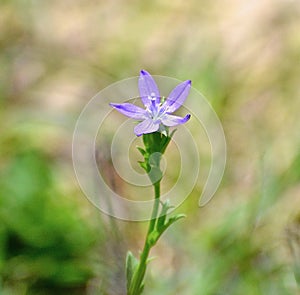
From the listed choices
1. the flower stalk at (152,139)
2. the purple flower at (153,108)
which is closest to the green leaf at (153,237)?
the flower stalk at (152,139)

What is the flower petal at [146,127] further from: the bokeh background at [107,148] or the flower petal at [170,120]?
the bokeh background at [107,148]

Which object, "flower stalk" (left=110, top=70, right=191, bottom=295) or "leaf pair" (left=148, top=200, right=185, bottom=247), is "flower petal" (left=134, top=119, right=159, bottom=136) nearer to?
"flower stalk" (left=110, top=70, right=191, bottom=295)

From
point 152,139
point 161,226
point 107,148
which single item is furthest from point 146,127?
point 107,148

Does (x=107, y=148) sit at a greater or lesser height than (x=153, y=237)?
greater

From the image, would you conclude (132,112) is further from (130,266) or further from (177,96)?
(130,266)

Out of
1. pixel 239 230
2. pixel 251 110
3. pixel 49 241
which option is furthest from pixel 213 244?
pixel 251 110

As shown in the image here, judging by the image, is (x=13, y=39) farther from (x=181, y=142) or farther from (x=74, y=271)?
(x=74, y=271)
